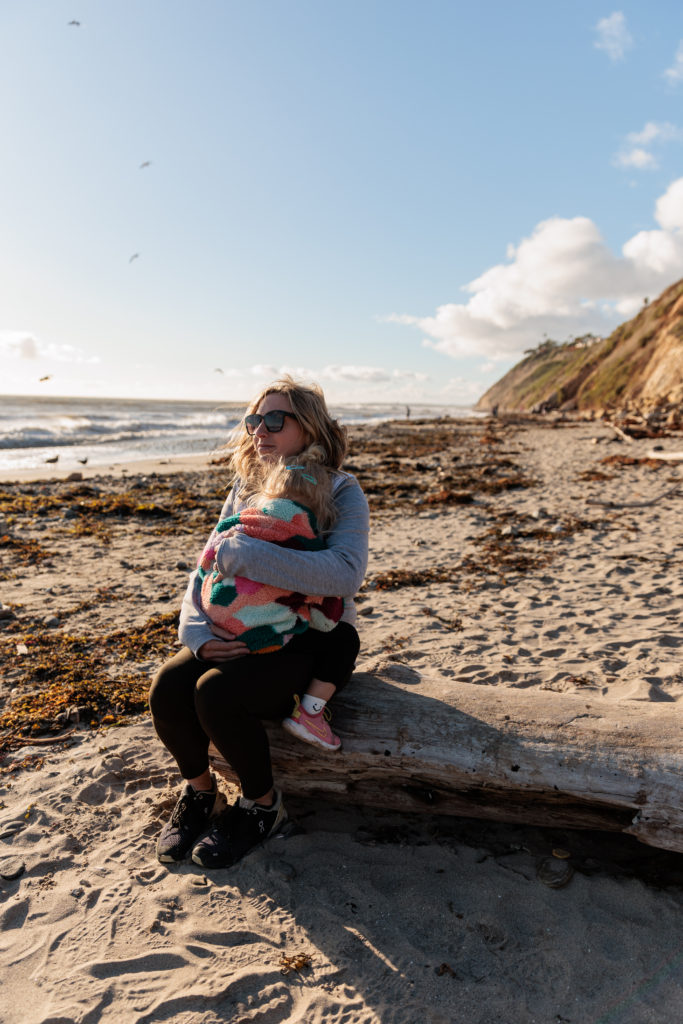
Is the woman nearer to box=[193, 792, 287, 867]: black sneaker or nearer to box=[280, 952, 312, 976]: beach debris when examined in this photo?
box=[193, 792, 287, 867]: black sneaker

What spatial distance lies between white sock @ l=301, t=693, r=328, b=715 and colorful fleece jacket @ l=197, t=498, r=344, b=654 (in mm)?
305

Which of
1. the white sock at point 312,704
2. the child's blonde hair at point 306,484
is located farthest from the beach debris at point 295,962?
the child's blonde hair at point 306,484

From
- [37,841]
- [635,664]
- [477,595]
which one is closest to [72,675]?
[37,841]

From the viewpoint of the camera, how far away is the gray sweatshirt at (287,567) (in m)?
2.70

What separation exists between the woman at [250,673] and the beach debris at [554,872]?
1228 mm

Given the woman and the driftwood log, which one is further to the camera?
the woman

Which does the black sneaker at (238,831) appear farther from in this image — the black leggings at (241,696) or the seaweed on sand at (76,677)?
the seaweed on sand at (76,677)

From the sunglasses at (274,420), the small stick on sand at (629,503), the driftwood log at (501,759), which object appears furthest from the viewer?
the small stick on sand at (629,503)

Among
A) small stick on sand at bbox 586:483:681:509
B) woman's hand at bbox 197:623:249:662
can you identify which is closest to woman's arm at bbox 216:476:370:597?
woman's hand at bbox 197:623:249:662

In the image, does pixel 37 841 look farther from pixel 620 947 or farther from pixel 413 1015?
pixel 620 947

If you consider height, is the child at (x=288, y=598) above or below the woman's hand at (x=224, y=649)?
above

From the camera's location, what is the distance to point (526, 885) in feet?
8.36

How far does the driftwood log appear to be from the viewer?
2.48 m

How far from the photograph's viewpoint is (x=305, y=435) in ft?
10.3
